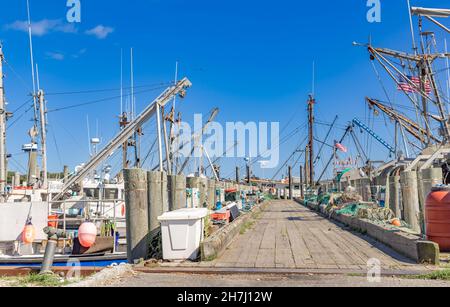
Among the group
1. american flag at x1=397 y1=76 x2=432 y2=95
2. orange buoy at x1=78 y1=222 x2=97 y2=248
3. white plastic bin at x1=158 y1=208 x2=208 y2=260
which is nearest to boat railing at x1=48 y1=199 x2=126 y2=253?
orange buoy at x1=78 y1=222 x2=97 y2=248

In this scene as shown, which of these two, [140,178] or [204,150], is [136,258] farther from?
[204,150]

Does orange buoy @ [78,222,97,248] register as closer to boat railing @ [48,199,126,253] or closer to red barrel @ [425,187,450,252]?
boat railing @ [48,199,126,253]

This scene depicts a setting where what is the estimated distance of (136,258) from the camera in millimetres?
9250

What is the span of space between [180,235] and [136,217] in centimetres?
117

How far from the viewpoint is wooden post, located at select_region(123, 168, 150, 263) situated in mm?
9328

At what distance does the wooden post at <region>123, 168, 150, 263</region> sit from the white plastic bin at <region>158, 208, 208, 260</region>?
2.47 ft

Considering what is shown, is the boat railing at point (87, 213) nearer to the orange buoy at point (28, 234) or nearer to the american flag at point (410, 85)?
the orange buoy at point (28, 234)

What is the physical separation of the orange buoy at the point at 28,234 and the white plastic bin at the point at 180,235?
7998 mm

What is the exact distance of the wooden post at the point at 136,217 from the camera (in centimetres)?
933

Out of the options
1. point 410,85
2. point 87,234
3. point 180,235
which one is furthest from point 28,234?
point 410,85

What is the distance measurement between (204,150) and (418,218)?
53.6 meters

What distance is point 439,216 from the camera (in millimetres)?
9492

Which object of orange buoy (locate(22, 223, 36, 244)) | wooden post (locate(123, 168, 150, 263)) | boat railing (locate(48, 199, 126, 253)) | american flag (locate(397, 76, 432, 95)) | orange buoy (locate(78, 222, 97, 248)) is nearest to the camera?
wooden post (locate(123, 168, 150, 263))
